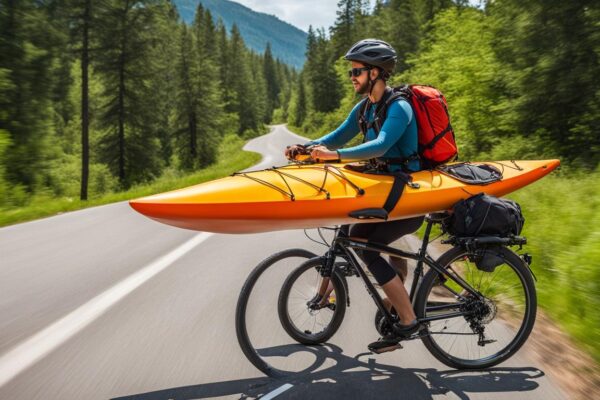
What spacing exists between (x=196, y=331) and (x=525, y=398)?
8.33ft

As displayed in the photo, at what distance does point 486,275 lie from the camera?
3.86 metres

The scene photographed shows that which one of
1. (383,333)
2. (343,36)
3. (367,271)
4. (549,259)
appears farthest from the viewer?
(343,36)

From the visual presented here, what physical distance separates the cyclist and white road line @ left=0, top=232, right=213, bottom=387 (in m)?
2.38

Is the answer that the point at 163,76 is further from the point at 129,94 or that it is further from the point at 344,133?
the point at 344,133

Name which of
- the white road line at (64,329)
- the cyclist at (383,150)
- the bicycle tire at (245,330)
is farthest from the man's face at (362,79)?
the white road line at (64,329)

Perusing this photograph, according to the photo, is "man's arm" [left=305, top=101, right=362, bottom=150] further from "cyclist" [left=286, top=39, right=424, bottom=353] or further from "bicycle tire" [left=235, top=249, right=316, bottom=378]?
"bicycle tire" [left=235, top=249, right=316, bottom=378]

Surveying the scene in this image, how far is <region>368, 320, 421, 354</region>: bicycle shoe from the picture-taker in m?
3.39

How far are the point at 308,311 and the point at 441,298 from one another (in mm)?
1053

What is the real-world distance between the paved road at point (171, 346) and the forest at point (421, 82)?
4.36 feet

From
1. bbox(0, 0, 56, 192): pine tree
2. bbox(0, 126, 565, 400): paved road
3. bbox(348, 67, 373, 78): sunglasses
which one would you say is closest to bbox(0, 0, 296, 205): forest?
bbox(0, 0, 56, 192): pine tree

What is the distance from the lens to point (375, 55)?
3270 millimetres

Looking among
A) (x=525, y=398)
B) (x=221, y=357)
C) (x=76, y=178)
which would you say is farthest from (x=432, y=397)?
(x=76, y=178)

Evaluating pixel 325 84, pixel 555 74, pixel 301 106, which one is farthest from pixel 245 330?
pixel 301 106

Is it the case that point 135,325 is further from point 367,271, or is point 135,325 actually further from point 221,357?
point 367,271
